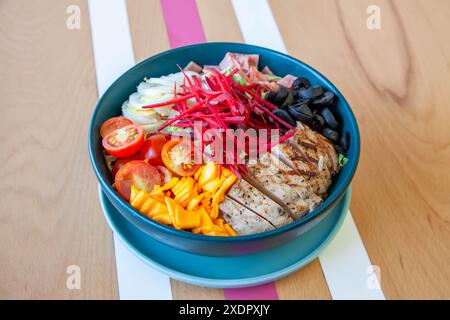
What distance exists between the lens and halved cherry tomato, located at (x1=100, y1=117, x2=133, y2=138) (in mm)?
1575

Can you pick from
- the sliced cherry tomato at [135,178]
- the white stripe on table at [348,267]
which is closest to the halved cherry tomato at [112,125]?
the sliced cherry tomato at [135,178]

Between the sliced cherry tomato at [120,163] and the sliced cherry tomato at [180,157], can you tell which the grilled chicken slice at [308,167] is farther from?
the sliced cherry tomato at [120,163]

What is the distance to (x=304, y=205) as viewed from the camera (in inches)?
56.2

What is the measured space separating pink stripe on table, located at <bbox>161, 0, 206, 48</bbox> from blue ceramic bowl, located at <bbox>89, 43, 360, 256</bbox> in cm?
32

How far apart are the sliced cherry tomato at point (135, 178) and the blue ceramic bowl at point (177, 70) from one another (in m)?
0.04

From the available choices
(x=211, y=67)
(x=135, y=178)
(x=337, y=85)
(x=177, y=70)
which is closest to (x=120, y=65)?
(x=177, y=70)

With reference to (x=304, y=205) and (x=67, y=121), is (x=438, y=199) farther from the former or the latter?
(x=67, y=121)

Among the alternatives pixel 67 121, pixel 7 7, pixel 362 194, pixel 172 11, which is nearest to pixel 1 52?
pixel 7 7

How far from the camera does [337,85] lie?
197 cm

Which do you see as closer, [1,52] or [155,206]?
[155,206]

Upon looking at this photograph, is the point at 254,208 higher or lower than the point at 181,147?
lower

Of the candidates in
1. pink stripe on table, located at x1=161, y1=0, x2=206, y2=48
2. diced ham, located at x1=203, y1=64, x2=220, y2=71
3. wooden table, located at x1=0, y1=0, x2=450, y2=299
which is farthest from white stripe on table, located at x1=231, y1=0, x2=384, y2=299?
pink stripe on table, located at x1=161, y1=0, x2=206, y2=48

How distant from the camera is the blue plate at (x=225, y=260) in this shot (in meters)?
1.38
